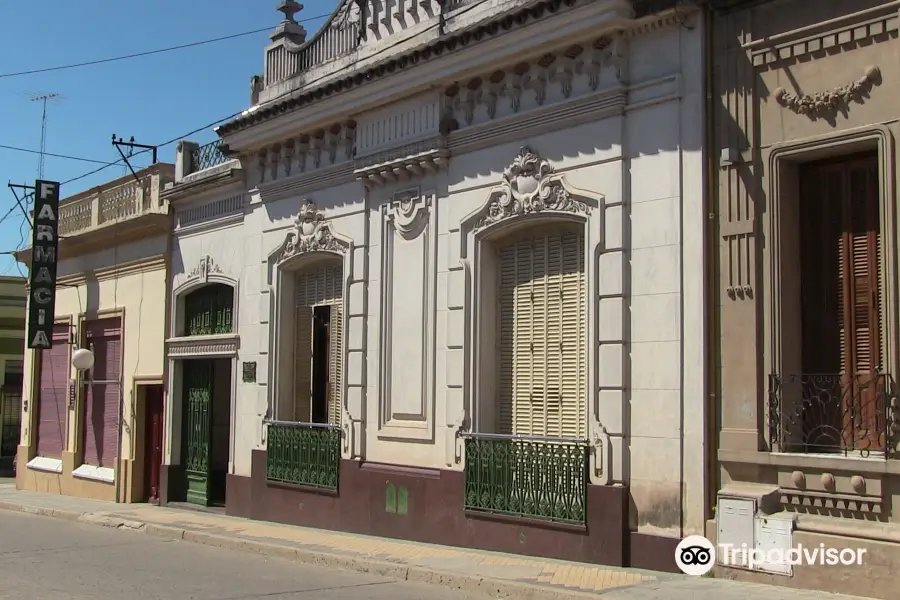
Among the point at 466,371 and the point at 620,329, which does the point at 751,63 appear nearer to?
the point at 620,329

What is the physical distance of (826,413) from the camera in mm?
9438

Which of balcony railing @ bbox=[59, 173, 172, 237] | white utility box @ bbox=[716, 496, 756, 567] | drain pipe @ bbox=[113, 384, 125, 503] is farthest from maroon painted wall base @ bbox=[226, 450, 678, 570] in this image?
balcony railing @ bbox=[59, 173, 172, 237]

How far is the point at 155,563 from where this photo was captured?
486 inches

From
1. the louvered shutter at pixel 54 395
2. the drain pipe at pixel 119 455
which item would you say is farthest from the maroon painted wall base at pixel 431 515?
the louvered shutter at pixel 54 395

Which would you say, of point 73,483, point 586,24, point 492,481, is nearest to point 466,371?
point 492,481

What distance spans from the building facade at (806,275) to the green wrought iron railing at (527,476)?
68.2 inches

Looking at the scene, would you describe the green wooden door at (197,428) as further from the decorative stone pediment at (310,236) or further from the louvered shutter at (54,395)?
the louvered shutter at (54,395)

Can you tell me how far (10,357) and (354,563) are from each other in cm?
2159

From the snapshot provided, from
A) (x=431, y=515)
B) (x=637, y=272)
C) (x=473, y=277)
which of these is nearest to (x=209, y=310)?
(x=431, y=515)

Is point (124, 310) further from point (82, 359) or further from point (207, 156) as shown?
point (207, 156)

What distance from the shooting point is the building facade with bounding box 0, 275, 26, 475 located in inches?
1163

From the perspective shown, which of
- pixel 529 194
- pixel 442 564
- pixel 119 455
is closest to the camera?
pixel 442 564

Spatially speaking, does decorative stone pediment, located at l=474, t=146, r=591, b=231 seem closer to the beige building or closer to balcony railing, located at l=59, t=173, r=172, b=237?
the beige building

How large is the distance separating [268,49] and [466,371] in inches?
299
